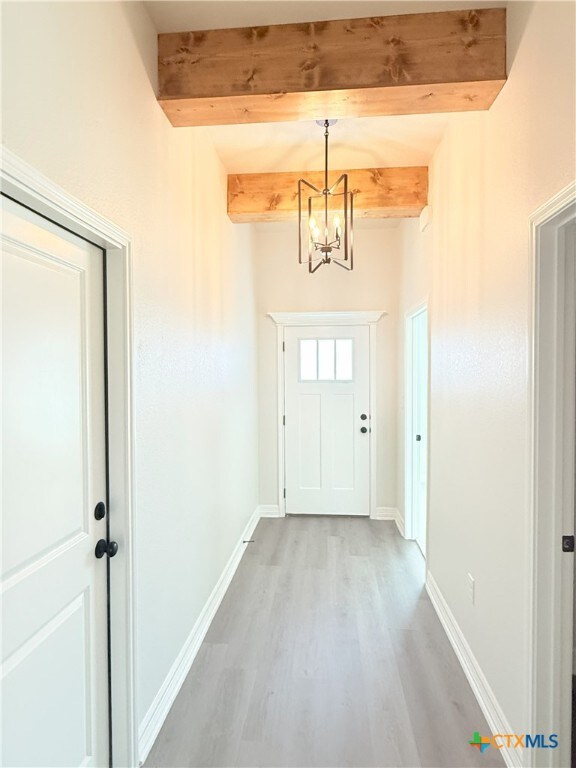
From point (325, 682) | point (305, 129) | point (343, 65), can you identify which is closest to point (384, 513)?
point (325, 682)

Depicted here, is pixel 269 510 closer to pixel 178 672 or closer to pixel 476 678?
pixel 178 672

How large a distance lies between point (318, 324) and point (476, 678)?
3127 millimetres

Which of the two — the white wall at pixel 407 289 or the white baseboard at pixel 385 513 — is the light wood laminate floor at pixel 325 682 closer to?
the white baseboard at pixel 385 513

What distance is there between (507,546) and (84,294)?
6.11ft

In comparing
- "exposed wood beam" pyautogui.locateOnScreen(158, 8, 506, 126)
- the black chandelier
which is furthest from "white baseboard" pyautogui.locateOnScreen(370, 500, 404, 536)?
"exposed wood beam" pyautogui.locateOnScreen(158, 8, 506, 126)

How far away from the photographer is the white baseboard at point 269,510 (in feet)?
14.3

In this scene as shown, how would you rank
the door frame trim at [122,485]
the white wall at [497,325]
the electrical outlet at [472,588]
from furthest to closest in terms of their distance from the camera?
1. the electrical outlet at [472,588]
2. the door frame trim at [122,485]
3. the white wall at [497,325]

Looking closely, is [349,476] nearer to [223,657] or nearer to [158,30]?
[223,657]

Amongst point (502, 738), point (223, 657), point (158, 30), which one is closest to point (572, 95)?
point (158, 30)

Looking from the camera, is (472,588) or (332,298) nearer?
(472,588)

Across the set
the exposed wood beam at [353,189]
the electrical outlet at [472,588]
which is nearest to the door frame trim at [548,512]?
the electrical outlet at [472,588]

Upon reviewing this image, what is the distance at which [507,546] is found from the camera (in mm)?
1659

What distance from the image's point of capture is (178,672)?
6.48 feet

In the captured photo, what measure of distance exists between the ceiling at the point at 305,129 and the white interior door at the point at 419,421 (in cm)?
139
